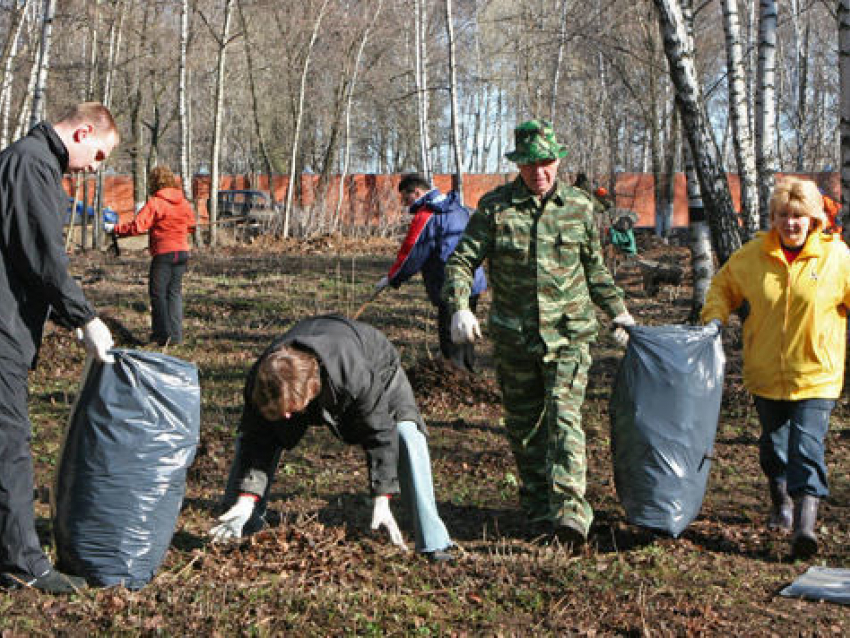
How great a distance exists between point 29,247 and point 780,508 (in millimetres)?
3391

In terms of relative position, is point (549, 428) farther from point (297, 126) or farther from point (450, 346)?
point (297, 126)

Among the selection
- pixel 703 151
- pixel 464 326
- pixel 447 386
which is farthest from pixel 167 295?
pixel 464 326

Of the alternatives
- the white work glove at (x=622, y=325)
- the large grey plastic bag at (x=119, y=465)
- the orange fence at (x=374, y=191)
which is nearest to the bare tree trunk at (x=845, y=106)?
the white work glove at (x=622, y=325)

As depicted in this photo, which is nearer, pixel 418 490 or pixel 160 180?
pixel 418 490

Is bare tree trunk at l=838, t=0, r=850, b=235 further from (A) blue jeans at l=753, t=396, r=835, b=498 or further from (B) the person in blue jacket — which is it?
(A) blue jeans at l=753, t=396, r=835, b=498

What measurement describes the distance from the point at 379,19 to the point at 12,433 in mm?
26300

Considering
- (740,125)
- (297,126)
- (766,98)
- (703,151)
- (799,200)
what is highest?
(297,126)

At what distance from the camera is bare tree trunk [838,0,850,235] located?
702cm

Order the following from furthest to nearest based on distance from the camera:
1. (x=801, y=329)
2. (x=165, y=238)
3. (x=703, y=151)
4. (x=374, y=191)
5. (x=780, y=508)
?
(x=374, y=191) → (x=165, y=238) → (x=703, y=151) → (x=780, y=508) → (x=801, y=329)

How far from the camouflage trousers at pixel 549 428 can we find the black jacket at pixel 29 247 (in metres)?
1.91

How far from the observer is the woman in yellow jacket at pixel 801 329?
14.0 feet

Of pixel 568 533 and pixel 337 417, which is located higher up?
pixel 337 417

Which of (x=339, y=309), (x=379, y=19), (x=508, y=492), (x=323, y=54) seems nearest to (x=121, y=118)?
(x=323, y=54)

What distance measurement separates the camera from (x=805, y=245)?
4320mm
